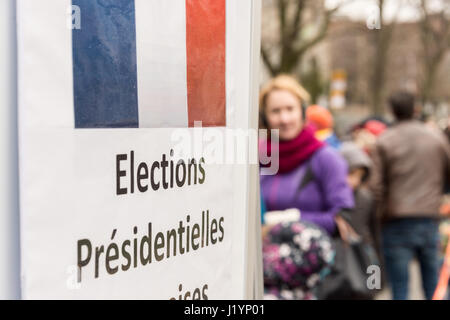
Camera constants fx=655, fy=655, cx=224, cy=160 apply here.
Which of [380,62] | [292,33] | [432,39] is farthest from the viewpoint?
[432,39]

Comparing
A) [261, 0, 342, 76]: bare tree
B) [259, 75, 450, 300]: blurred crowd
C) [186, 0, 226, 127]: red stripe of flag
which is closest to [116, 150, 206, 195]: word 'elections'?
[186, 0, 226, 127]: red stripe of flag

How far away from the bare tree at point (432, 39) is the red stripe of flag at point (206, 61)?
53.2 feet

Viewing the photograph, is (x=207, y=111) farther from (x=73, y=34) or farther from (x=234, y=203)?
(x=73, y=34)

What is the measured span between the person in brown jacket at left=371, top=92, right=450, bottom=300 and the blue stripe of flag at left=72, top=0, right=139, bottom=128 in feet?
13.1

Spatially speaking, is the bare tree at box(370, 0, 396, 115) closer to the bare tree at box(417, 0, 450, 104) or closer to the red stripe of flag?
the bare tree at box(417, 0, 450, 104)

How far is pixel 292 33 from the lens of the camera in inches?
491

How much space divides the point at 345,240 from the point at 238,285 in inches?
64.3

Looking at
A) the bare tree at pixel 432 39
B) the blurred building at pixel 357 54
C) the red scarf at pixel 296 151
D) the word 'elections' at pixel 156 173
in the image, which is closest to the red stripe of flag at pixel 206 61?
the word 'elections' at pixel 156 173

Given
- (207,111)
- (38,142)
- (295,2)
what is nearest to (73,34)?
(38,142)

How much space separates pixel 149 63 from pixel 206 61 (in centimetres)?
23

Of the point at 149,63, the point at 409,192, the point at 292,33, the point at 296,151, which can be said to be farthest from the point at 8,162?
the point at 292,33

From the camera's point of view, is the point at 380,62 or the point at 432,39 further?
the point at 432,39

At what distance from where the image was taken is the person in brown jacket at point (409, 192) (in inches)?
194

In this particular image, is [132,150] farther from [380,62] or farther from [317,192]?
[380,62]
